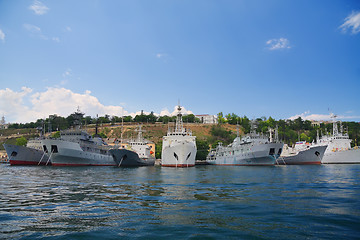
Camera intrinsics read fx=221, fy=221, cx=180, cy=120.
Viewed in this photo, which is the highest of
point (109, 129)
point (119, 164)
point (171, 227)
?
A: point (109, 129)

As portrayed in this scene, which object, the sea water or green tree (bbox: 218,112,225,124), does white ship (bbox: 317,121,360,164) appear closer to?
the sea water

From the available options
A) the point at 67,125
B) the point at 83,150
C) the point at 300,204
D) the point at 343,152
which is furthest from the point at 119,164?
the point at 67,125

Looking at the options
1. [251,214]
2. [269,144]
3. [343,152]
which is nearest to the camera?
[251,214]

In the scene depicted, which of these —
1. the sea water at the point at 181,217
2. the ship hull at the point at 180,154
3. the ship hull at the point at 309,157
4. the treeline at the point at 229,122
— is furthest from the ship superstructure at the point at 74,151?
the treeline at the point at 229,122

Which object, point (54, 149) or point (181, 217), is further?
point (54, 149)

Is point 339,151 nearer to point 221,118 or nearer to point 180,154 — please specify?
point 180,154

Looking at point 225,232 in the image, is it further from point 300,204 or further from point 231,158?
point 231,158

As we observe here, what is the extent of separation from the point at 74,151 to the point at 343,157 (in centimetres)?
7452

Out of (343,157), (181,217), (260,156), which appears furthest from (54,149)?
(343,157)

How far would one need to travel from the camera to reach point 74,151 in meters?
52.4

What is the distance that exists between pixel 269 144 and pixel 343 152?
3019 centimetres

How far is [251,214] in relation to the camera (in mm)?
8898

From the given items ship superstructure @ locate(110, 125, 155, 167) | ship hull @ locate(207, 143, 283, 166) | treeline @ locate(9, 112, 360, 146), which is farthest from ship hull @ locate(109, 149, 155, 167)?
treeline @ locate(9, 112, 360, 146)

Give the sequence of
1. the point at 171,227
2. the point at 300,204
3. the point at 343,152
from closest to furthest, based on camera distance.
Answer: the point at 171,227, the point at 300,204, the point at 343,152
